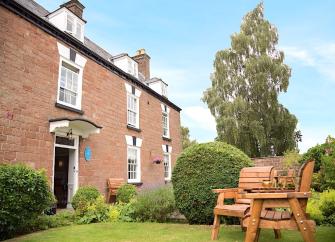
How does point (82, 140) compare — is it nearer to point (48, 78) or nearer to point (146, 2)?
point (48, 78)

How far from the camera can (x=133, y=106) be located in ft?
51.7

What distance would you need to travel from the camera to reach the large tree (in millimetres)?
22531

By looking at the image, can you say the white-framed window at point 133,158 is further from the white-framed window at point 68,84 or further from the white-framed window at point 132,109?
the white-framed window at point 68,84

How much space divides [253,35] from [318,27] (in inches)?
604

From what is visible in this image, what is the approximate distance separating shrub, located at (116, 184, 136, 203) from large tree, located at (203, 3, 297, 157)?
12501 mm

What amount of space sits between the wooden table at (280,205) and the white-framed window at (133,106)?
1182 centimetres

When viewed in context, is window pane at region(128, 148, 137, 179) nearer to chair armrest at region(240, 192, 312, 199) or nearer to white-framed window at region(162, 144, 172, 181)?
white-framed window at region(162, 144, 172, 181)

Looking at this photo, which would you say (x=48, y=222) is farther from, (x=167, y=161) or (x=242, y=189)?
(x=167, y=161)

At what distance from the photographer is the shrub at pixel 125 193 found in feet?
37.3

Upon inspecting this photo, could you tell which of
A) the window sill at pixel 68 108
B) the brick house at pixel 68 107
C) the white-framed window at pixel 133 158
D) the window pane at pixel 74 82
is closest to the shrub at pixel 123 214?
the brick house at pixel 68 107

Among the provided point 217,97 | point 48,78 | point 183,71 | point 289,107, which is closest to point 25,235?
point 48,78

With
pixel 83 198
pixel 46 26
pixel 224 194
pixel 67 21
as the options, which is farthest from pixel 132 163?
pixel 224 194

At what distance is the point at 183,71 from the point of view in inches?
662

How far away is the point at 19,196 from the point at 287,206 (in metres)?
5.17
